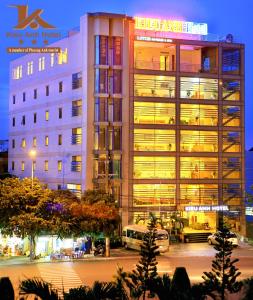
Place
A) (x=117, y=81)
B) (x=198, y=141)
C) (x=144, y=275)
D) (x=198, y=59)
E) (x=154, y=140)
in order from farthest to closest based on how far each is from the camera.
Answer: (x=198, y=59), (x=198, y=141), (x=154, y=140), (x=117, y=81), (x=144, y=275)

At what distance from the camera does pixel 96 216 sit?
38000mm

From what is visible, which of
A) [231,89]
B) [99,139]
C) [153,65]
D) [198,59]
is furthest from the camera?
[198,59]

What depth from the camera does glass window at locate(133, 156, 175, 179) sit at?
50.4 meters

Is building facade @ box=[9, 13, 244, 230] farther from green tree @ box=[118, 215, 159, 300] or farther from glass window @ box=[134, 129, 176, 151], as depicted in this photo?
green tree @ box=[118, 215, 159, 300]

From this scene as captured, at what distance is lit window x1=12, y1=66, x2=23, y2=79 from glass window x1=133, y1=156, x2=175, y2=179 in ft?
63.9

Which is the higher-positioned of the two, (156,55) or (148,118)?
(156,55)

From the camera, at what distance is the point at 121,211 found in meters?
48.8

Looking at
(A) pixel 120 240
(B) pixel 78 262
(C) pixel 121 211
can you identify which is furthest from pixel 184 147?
(B) pixel 78 262

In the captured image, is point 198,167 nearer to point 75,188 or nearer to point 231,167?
point 231,167

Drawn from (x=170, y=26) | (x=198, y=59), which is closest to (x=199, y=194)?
(x=198, y=59)

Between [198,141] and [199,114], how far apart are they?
2.42m

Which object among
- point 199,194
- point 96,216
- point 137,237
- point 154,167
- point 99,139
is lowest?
point 137,237

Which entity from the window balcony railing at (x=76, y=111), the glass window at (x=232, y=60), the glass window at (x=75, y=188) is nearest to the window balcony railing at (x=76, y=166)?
the glass window at (x=75, y=188)

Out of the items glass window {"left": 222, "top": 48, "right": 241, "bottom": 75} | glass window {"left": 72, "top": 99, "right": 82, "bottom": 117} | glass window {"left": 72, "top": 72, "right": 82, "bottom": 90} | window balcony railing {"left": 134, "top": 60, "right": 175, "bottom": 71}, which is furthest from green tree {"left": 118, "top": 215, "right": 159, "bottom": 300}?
glass window {"left": 222, "top": 48, "right": 241, "bottom": 75}
